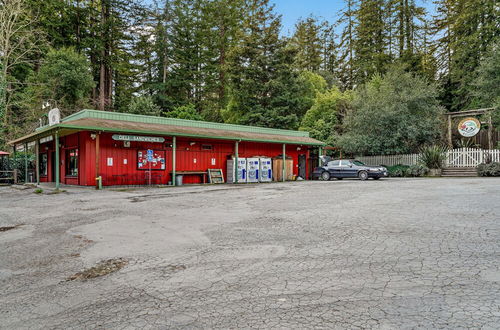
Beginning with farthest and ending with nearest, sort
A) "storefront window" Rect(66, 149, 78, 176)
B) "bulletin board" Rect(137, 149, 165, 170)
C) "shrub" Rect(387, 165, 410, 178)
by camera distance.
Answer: "shrub" Rect(387, 165, 410, 178), "storefront window" Rect(66, 149, 78, 176), "bulletin board" Rect(137, 149, 165, 170)

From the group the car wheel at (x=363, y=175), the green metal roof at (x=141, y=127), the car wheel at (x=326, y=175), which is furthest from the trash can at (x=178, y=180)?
the car wheel at (x=363, y=175)

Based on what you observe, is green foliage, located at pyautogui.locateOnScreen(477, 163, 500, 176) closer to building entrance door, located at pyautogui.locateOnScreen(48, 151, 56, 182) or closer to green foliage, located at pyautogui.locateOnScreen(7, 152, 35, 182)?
building entrance door, located at pyautogui.locateOnScreen(48, 151, 56, 182)

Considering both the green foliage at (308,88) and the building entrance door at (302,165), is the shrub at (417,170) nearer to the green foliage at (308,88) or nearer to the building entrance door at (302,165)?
the building entrance door at (302,165)

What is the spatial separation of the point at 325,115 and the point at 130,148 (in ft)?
75.2

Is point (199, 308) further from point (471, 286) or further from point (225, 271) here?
point (471, 286)

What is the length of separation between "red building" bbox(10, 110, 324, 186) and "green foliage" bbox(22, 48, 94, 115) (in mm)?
7473

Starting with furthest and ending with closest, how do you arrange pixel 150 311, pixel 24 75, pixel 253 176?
pixel 24 75 → pixel 253 176 → pixel 150 311

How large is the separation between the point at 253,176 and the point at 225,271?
59.9 feet

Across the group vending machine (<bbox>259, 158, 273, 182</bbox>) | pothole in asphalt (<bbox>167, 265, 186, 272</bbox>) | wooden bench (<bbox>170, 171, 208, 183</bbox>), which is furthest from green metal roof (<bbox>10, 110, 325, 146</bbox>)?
pothole in asphalt (<bbox>167, 265, 186, 272</bbox>)

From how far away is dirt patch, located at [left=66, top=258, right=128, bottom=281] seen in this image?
4094mm

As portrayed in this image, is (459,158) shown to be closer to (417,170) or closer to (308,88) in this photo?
(417,170)

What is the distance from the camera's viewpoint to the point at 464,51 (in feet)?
108

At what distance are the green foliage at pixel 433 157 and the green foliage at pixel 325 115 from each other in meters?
10.2

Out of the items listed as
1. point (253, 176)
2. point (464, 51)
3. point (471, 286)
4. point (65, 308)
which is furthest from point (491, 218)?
point (464, 51)
